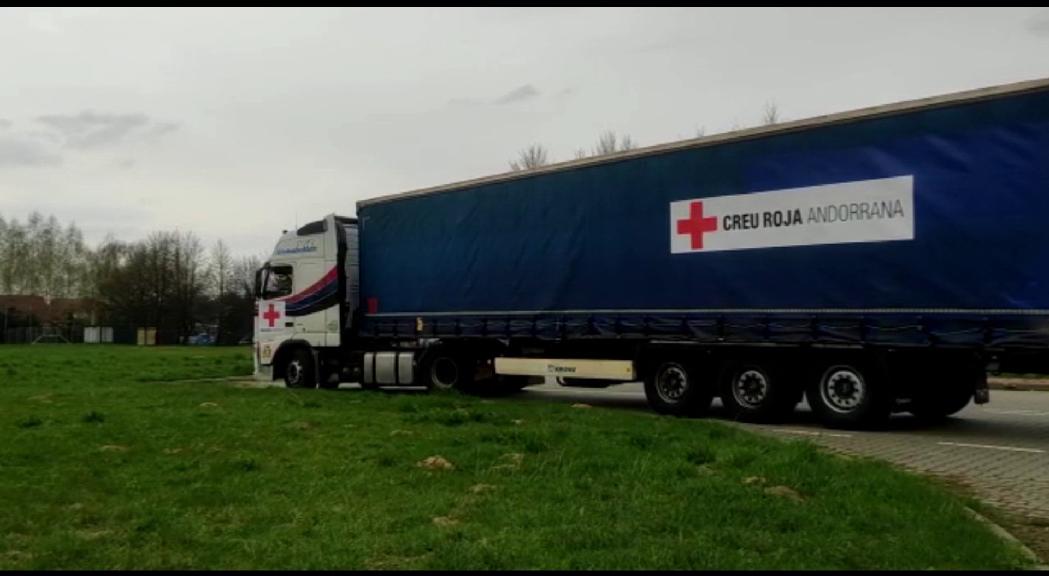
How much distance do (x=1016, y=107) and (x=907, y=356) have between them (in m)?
3.24

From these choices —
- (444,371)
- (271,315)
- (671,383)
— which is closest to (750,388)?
(671,383)

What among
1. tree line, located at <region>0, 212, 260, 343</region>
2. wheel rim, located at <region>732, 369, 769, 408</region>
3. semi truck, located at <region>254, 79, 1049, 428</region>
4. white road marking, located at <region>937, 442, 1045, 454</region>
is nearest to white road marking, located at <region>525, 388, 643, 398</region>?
semi truck, located at <region>254, 79, 1049, 428</region>

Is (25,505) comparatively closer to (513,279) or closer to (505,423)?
(505,423)

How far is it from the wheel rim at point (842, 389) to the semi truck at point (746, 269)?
0.06 feet

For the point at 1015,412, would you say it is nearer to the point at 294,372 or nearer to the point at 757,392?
the point at 757,392

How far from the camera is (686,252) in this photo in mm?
12953

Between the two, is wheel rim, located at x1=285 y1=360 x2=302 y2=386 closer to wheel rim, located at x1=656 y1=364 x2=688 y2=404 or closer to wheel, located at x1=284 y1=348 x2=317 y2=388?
wheel, located at x1=284 y1=348 x2=317 y2=388

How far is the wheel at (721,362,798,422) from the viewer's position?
40.5 ft

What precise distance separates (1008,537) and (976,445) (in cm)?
561

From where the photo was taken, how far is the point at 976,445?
34.5 ft

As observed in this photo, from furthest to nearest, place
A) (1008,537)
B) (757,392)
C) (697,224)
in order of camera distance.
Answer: (697,224), (757,392), (1008,537)

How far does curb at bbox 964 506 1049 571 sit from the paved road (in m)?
0.69

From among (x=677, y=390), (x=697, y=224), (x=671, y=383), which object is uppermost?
(x=697, y=224)

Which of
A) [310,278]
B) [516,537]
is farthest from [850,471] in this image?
[310,278]
